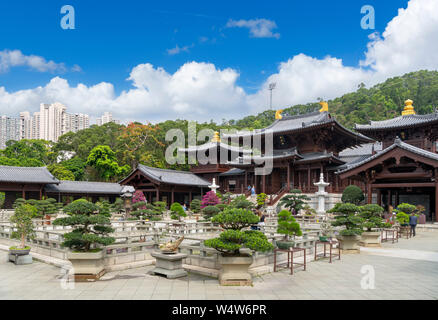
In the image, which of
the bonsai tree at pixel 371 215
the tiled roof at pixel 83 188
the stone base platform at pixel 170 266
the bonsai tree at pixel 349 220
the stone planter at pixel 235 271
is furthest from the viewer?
the tiled roof at pixel 83 188

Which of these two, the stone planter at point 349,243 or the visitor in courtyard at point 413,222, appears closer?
the stone planter at point 349,243

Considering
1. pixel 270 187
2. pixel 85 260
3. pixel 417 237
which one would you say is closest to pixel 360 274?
pixel 85 260

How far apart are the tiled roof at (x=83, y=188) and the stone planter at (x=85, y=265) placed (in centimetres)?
3250

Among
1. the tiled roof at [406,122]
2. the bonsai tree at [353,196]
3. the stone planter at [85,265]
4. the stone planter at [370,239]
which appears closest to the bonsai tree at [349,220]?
the stone planter at [370,239]

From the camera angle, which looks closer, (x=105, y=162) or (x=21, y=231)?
(x=21, y=231)

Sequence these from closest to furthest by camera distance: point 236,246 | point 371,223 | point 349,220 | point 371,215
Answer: point 236,246, point 349,220, point 371,223, point 371,215

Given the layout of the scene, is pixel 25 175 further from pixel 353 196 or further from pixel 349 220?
pixel 349 220

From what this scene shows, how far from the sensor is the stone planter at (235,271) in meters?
9.54

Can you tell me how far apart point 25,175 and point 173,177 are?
17628 millimetres

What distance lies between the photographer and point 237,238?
9.45 metres

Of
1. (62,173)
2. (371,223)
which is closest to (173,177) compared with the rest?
(62,173)

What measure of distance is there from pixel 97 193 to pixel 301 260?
38.1 m

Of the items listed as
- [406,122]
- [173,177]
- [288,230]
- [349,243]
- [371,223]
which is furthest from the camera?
[173,177]

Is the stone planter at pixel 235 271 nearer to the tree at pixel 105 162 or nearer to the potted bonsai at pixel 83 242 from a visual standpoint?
the potted bonsai at pixel 83 242
